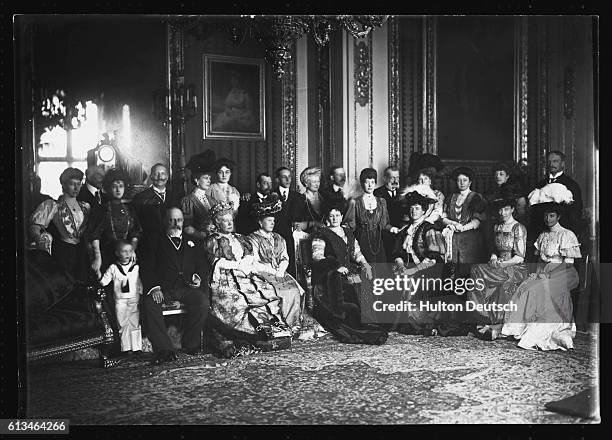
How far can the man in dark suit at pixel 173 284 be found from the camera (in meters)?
6.75

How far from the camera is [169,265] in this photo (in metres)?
6.76

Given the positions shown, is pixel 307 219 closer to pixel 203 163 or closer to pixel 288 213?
pixel 288 213

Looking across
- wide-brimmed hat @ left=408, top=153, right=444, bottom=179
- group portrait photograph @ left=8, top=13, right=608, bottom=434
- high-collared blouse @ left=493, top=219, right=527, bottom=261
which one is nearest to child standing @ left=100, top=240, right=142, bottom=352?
group portrait photograph @ left=8, top=13, right=608, bottom=434

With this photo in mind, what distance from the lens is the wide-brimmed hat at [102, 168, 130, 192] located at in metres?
6.64

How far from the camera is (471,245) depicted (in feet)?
22.9

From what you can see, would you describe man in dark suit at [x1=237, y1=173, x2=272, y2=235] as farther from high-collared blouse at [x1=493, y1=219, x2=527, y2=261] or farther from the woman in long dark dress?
high-collared blouse at [x1=493, y1=219, x2=527, y2=261]

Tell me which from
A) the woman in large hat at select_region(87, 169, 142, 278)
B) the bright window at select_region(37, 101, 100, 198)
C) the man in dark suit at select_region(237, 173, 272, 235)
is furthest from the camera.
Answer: the man in dark suit at select_region(237, 173, 272, 235)

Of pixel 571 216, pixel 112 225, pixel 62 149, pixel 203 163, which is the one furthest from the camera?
pixel 571 216

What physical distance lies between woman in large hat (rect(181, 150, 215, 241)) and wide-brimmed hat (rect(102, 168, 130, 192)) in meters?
0.49

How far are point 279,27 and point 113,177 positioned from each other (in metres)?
1.78

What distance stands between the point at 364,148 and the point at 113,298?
2.38m

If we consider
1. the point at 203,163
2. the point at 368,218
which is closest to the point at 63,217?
the point at 203,163
